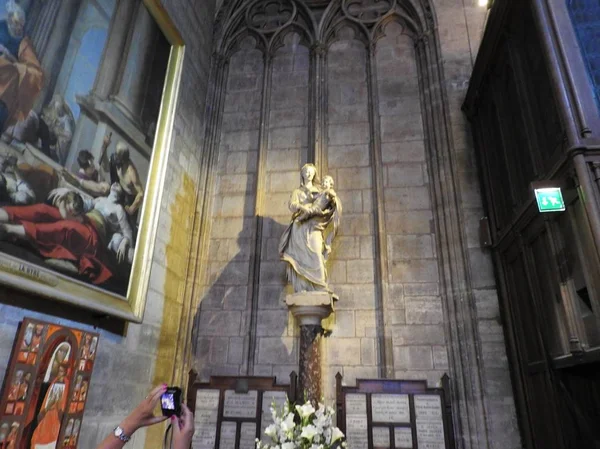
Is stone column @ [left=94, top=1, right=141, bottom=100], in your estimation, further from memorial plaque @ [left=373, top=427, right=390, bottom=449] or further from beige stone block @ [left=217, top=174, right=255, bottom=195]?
memorial plaque @ [left=373, top=427, right=390, bottom=449]

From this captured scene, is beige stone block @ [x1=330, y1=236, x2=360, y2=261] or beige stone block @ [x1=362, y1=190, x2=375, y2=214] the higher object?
beige stone block @ [x1=362, y1=190, x2=375, y2=214]

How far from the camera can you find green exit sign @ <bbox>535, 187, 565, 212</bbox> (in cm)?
324

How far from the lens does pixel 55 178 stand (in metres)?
3.28

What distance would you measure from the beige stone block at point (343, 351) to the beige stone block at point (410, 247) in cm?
121

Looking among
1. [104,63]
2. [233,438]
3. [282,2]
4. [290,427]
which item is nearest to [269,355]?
[233,438]

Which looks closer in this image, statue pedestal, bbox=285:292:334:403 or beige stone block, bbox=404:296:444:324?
statue pedestal, bbox=285:292:334:403

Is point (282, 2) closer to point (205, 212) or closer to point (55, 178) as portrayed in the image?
point (205, 212)

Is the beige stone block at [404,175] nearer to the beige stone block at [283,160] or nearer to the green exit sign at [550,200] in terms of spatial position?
the beige stone block at [283,160]

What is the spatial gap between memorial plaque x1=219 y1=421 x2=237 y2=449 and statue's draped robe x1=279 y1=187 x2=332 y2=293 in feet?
5.42

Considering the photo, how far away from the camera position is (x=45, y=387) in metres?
3.06

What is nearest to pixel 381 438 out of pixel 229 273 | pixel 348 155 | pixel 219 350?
pixel 219 350

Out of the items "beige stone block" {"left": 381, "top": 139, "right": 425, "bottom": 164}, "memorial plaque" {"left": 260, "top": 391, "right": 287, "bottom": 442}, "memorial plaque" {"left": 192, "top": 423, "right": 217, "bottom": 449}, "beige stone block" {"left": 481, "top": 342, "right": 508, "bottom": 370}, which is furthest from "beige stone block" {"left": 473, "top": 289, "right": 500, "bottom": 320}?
"memorial plaque" {"left": 192, "top": 423, "right": 217, "bottom": 449}

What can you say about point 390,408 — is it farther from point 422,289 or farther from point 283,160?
point 283,160

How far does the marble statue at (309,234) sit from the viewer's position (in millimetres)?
4836
